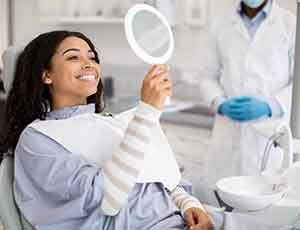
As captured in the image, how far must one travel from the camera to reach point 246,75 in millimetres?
2078

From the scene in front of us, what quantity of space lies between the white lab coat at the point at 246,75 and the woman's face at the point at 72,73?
0.80 m

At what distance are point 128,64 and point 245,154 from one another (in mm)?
1415

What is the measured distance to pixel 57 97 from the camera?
143cm

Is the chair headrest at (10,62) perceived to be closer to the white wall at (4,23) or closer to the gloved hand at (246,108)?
the gloved hand at (246,108)

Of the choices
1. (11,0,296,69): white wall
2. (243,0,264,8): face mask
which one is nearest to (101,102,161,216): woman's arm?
(243,0,264,8): face mask

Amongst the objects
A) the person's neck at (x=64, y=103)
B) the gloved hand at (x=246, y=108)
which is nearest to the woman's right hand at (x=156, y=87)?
the person's neck at (x=64, y=103)

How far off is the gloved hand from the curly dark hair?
2.46 ft

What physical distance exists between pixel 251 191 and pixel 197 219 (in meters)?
0.16

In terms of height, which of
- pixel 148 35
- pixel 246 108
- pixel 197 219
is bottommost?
pixel 197 219

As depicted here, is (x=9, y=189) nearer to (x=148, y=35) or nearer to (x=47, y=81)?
(x=47, y=81)

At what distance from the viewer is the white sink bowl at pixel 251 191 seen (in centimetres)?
120

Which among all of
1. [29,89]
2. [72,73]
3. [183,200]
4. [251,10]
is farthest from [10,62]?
[251,10]

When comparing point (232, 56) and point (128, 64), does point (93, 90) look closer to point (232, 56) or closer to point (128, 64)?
point (232, 56)

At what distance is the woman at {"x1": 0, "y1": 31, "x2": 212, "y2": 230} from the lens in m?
1.15
